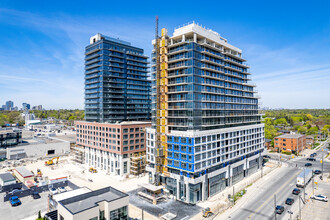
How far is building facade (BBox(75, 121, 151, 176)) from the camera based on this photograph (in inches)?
3484

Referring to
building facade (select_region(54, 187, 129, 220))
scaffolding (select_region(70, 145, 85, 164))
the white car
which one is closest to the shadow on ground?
building facade (select_region(54, 187, 129, 220))

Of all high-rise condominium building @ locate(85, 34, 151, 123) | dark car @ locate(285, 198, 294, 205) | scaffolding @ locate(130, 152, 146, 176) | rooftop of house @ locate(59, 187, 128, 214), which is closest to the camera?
rooftop of house @ locate(59, 187, 128, 214)

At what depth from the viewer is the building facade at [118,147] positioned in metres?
88.5

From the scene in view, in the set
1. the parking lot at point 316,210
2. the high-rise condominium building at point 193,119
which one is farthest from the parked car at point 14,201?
the parking lot at point 316,210

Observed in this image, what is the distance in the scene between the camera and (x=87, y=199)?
46.3 m

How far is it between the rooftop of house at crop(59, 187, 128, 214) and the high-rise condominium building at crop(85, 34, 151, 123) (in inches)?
2173

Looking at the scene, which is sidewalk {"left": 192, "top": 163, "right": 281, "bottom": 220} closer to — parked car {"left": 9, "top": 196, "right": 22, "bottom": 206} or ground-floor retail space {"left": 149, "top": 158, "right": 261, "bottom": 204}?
ground-floor retail space {"left": 149, "top": 158, "right": 261, "bottom": 204}

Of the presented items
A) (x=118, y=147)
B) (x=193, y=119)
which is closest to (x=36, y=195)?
(x=118, y=147)

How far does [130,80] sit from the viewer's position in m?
109

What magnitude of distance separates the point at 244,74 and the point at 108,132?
6768 centimetres

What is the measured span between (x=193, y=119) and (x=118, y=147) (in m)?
41.0

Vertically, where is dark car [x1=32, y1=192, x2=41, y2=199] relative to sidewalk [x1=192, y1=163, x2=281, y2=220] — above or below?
above

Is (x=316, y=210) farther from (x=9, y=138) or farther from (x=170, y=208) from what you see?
(x=9, y=138)

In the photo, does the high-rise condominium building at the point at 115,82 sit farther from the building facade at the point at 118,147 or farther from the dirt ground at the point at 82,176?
the dirt ground at the point at 82,176
